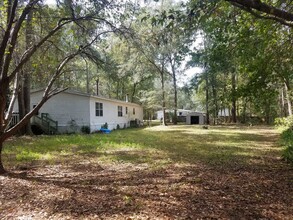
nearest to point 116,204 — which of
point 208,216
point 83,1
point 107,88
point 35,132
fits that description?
point 208,216

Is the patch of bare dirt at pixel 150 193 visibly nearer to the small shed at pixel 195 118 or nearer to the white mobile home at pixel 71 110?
the white mobile home at pixel 71 110

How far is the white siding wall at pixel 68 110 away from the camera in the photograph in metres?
17.8

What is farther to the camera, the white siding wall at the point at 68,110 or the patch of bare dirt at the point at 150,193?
the white siding wall at the point at 68,110

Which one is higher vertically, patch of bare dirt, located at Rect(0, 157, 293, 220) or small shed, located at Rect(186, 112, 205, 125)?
small shed, located at Rect(186, 112, 205, 125)

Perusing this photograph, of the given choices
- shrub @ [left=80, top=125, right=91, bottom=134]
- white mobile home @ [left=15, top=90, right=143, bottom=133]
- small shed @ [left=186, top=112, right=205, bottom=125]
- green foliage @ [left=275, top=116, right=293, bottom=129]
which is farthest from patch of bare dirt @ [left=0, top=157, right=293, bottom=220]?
small shed @ [left=186, top=112, right=205, bottom=125]

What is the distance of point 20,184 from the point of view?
4.71 meters

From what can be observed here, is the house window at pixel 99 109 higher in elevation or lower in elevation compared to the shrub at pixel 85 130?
higher

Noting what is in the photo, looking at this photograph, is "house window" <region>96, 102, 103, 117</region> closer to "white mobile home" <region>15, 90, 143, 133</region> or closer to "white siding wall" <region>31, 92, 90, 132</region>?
"white mobile home" <region>15, 90, 143, 133</region>

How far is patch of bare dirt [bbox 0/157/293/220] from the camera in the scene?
332cm

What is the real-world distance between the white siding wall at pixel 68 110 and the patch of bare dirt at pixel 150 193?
1194 centimetres

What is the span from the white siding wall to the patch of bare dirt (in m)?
11.9

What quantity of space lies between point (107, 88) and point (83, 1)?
3748cm

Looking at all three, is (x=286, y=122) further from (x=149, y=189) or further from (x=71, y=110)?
(x=71, y=110)

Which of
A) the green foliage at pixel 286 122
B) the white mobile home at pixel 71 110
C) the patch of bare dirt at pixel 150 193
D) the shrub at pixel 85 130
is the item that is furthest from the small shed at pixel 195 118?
the patch of bare dirt at pixel 150 193
